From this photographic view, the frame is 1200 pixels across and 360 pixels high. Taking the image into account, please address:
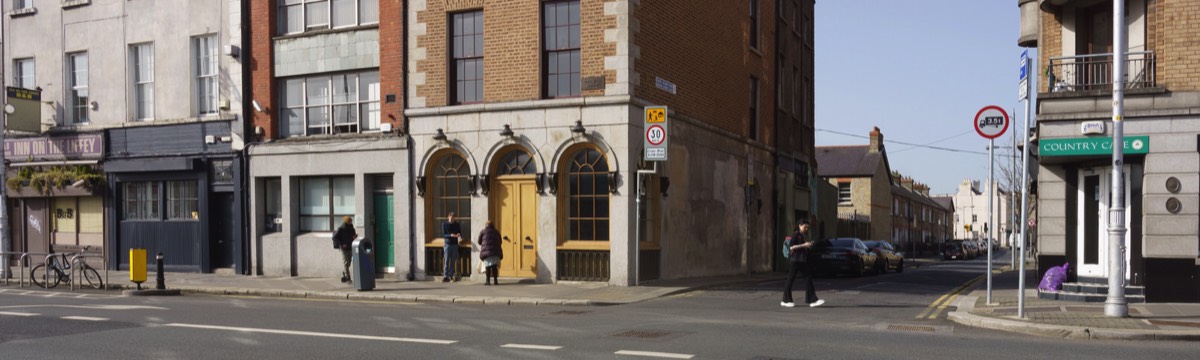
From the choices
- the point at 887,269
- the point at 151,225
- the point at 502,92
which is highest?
the point at 502,92

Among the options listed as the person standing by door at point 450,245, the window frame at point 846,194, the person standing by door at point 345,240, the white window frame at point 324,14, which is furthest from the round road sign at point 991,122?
the window frame at point 846,194

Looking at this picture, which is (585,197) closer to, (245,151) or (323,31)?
(323,31)

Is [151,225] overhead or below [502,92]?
below

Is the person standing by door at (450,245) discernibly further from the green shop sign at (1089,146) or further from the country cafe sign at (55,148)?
the green shop sign at (1089,146)

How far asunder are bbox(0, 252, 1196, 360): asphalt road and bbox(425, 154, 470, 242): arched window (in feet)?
16.9

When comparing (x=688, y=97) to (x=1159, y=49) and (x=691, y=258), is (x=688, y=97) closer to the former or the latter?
(x=691, y=258)

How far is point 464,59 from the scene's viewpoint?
21.7 meters

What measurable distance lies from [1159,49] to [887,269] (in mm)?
18241

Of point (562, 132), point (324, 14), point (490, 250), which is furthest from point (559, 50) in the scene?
point (324, 14)

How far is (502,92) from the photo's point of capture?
21.1 meters

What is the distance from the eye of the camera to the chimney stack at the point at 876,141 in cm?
6894

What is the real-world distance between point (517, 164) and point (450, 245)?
2269 mm

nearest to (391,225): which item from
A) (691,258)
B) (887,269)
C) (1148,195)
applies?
(691,258)

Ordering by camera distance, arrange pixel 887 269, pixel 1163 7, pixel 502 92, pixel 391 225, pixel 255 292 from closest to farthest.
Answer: pixel 1163 7
pixel 255 292
pixel 502 92
pixel 391 225
pixel 887 269
